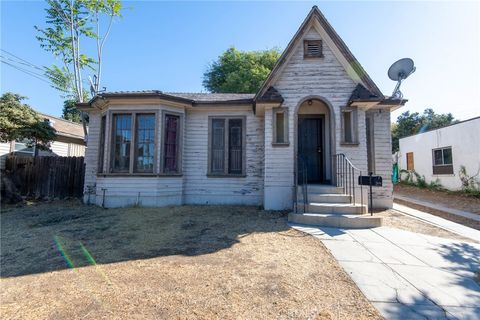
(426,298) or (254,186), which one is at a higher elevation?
(254,186)

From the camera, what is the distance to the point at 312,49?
7512 mm

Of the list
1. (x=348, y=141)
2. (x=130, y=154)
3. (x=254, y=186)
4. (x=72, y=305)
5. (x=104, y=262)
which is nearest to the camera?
(x=72, y=305)

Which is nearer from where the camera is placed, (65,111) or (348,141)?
(348,141)

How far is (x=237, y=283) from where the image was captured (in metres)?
2.84

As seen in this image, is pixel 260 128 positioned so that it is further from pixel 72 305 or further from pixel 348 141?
pixel 72 305

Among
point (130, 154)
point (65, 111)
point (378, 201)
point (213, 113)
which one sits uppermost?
point (65, 111)

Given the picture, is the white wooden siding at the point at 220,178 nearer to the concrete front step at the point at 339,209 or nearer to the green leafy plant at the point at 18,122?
the concrete front step at the point at 339,209

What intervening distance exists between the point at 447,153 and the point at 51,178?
20585 mm

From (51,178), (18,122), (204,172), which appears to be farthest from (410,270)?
(18,122)

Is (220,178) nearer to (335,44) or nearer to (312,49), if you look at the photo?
(312,49)

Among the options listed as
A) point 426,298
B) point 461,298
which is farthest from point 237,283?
point 461,298

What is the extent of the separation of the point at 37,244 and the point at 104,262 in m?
2.05

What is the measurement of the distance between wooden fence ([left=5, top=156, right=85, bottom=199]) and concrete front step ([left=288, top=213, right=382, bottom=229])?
9838 mm

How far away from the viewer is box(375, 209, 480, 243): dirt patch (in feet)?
16.7
